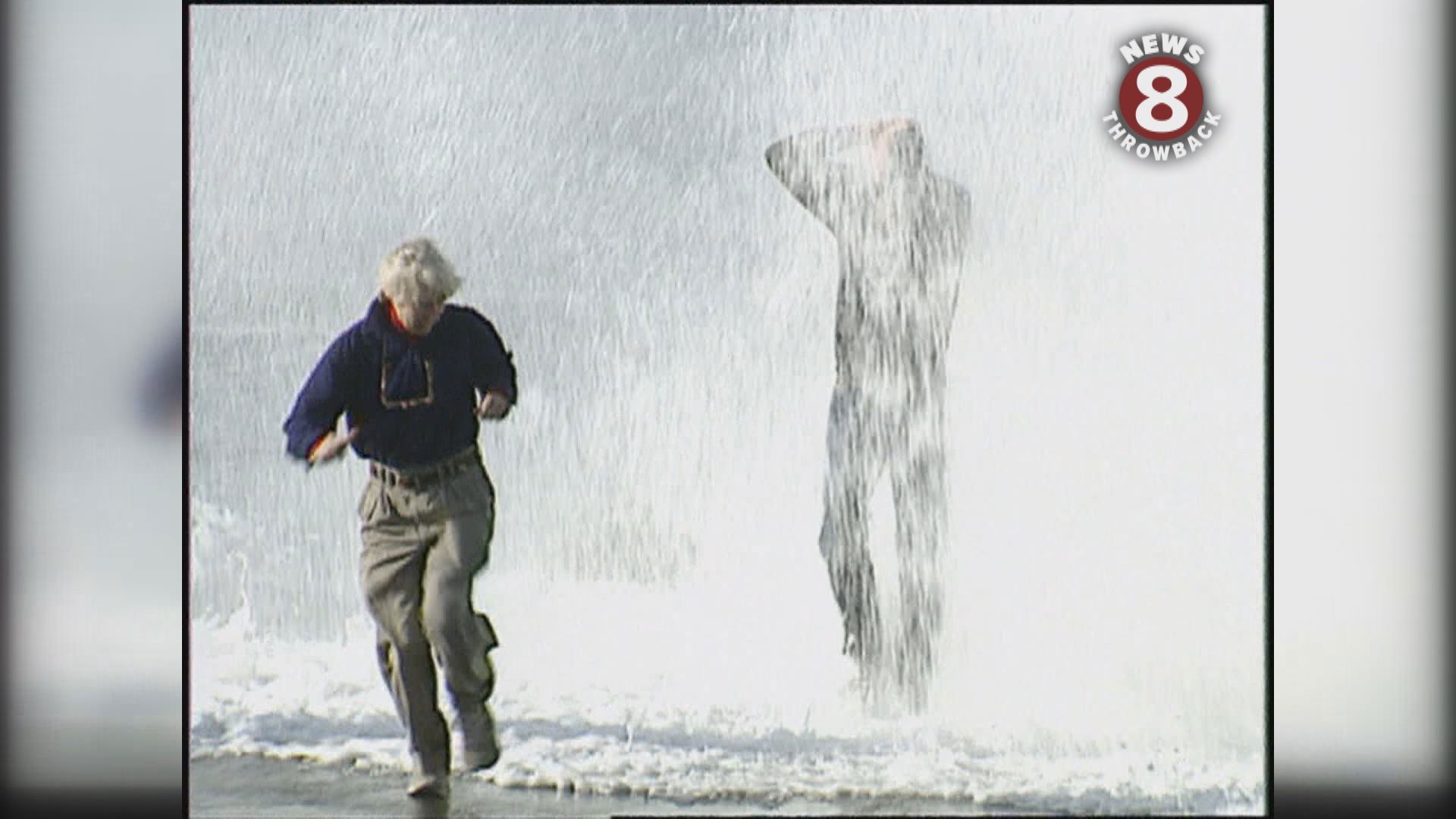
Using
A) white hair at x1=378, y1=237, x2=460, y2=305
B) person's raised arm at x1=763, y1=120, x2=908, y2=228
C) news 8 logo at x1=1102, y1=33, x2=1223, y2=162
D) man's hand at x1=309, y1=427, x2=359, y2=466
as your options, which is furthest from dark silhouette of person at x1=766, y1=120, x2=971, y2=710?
man's hand at x1=309, y1=427, x2=359, y2=466

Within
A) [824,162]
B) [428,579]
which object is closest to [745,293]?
[824,162]

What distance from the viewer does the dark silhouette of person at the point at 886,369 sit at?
259 cm

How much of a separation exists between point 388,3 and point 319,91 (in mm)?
191

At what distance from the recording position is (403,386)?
2.55 m

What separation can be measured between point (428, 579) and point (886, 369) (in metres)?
0.85

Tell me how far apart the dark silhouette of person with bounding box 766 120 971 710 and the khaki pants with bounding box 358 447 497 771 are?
1.94 ft

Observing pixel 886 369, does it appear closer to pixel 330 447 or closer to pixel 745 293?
pixel 745 293

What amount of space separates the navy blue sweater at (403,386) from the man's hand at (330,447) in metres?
0.01

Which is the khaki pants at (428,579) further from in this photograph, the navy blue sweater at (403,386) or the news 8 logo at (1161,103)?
the news 8 logo at (1161,103)

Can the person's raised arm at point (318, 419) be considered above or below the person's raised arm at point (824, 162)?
below

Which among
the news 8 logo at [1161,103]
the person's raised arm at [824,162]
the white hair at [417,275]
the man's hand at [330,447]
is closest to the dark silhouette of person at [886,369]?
the person's raised arm at [824,162]

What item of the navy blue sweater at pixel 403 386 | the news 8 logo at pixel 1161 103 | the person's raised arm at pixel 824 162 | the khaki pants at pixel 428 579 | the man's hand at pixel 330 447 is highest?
the news 8 logo at pixel 1161 103

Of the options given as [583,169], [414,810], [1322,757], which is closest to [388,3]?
[583,169]

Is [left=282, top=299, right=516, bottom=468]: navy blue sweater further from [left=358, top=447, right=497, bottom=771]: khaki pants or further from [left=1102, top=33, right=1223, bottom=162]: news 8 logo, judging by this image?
[left=1102, top=33, right=1223, bottom=162]: news 8 logo
